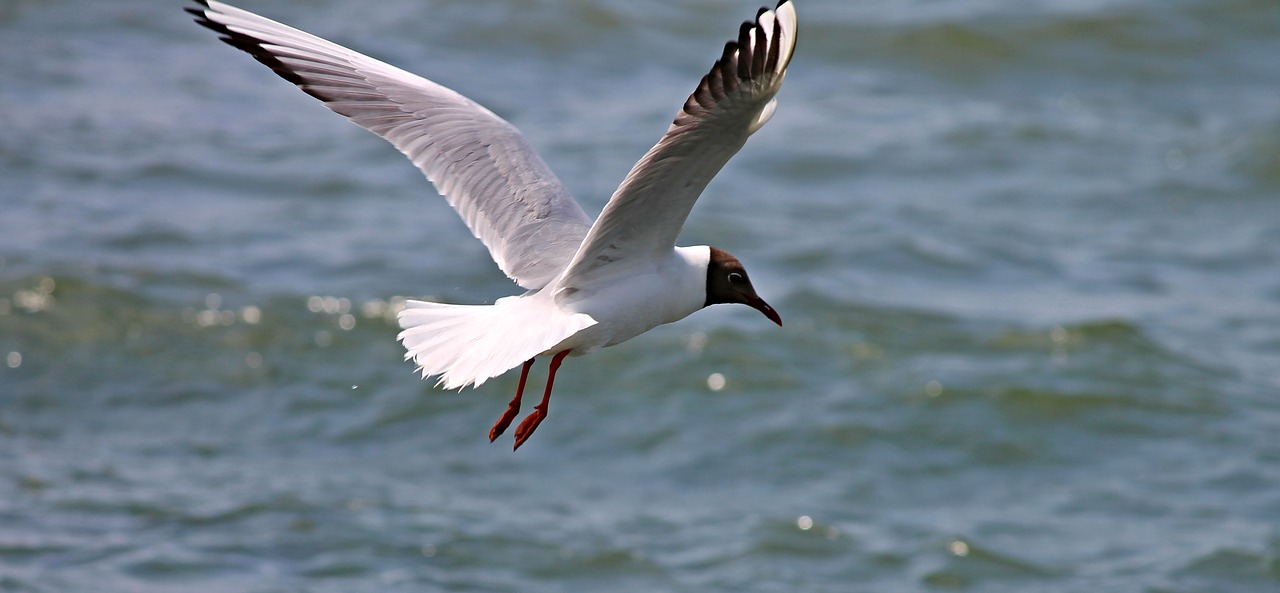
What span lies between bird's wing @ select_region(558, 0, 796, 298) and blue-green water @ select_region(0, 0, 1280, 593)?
3.24 meters

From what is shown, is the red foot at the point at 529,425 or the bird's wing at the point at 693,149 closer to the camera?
the bird's wing at the point at 693,149

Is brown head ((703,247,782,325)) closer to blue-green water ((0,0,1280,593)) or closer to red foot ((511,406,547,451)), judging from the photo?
red foot ((511,406,547,451))

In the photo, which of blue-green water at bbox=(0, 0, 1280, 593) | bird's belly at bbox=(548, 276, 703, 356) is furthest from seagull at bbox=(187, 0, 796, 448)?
blue-green water at bbox=(0, 0, 1280, 593)

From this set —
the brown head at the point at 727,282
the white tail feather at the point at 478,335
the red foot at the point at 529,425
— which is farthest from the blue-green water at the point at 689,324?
the white tail feather at the point at 478,335

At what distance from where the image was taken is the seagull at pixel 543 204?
389 cm

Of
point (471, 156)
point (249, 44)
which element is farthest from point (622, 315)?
point (249, 44)

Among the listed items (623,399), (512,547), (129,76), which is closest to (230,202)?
(129,76)

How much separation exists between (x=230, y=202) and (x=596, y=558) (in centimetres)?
463

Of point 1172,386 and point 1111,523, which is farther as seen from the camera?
point 1172,386

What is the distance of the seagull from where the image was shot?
3.89m

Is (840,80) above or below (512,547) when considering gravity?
above

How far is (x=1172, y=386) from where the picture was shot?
9.04 meters

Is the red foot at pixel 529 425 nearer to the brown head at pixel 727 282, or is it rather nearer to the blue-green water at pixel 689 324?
the brown head at pixel 727 282

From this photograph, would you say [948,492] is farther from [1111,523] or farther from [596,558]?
[596,558]
